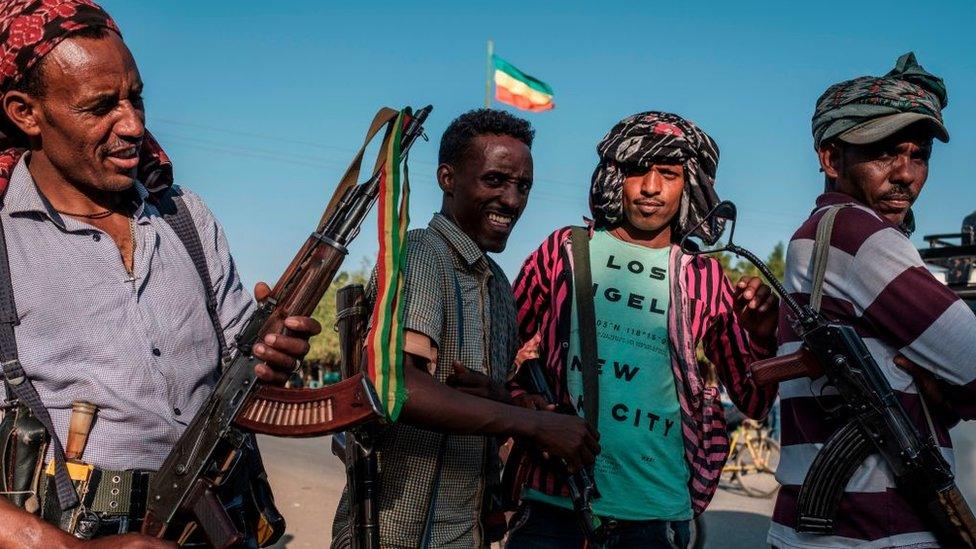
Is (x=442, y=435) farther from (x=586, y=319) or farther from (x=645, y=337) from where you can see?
(x=645, y=337)

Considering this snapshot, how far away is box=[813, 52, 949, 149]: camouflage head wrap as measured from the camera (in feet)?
9.52

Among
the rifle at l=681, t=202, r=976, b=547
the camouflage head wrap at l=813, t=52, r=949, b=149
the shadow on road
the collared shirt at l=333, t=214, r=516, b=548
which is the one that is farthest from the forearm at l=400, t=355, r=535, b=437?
the shadow on road

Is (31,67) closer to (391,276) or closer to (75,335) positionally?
(75,335)

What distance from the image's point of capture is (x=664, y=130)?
3.55 metres

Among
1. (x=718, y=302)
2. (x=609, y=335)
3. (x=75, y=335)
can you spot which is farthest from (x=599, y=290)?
(x=75, y=335)

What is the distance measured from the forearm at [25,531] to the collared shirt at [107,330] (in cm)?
20

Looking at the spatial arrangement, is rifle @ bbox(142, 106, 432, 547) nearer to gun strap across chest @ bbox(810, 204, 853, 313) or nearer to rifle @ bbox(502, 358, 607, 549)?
rifle @ bbox(502, 358, 607, 549)

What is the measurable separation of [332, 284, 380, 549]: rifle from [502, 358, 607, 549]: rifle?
0.67 metres

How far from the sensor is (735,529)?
9.96 meters

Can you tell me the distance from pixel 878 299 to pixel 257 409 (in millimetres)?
1768

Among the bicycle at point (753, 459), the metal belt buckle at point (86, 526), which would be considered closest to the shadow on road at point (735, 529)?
the bicycle at point (753, 459)

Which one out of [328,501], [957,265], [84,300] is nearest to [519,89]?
[328,501]

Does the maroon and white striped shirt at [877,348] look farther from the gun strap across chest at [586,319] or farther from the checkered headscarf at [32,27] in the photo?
the checkered headscarf at [32,27]

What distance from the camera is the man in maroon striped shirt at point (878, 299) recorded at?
2635mm
